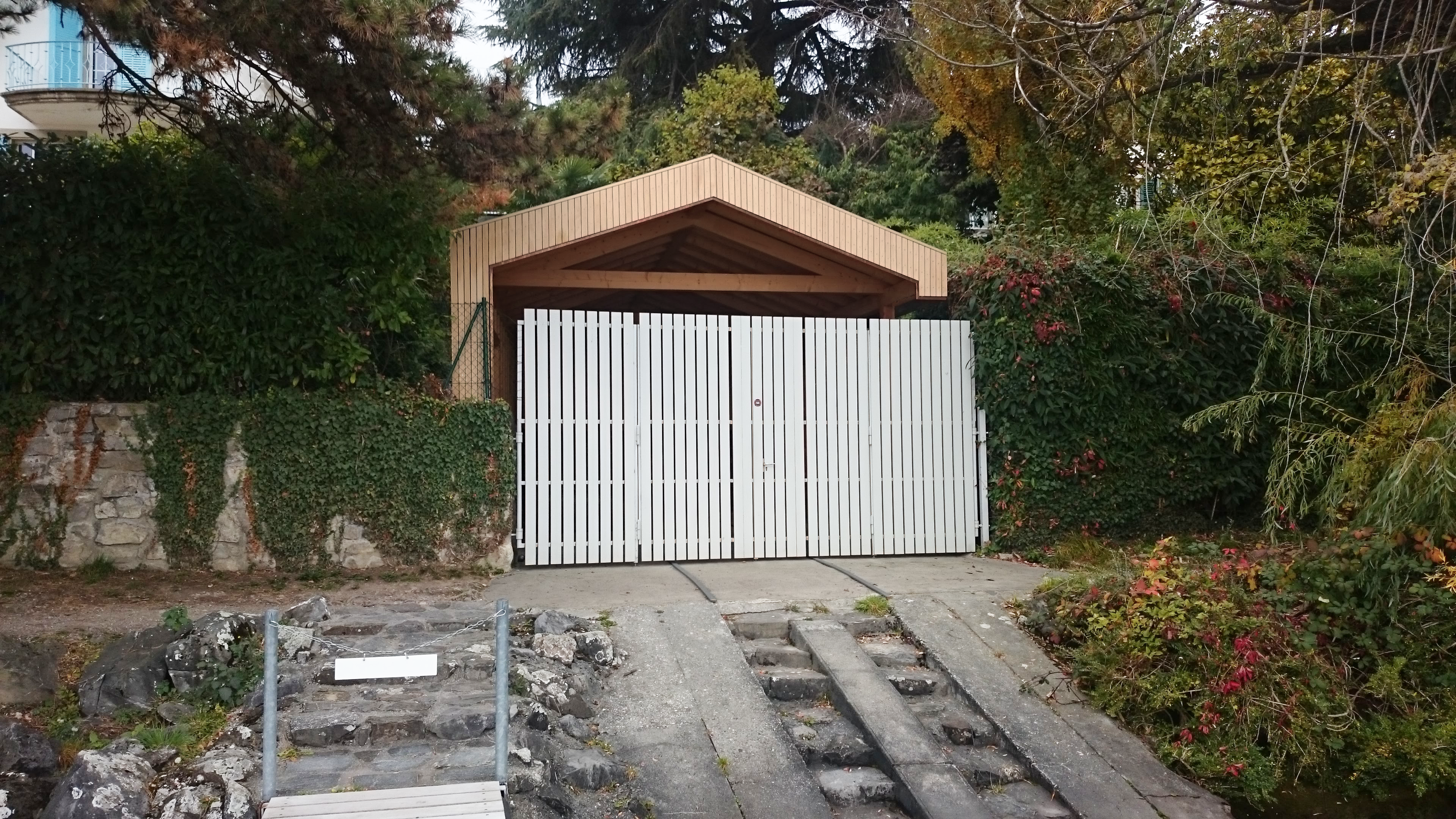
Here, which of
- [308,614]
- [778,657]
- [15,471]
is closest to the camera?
A: [308,614]

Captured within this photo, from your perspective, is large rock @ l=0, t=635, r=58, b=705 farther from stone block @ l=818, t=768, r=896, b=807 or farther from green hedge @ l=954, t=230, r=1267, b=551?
green hedge @ l=954, t=230, r=1267, b=551

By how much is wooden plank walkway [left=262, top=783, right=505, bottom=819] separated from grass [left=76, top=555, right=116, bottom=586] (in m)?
4.42

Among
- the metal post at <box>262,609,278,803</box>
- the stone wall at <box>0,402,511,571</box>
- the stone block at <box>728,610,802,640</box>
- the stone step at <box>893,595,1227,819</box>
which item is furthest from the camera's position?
the stone wall at <box>0,402,511,571</box>

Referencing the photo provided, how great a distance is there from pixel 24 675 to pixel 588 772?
3434 mm

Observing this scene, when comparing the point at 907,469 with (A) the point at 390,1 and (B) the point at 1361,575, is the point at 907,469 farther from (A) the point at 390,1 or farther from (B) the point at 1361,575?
(A) the point at 390,1

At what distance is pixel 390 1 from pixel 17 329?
4.04 meters

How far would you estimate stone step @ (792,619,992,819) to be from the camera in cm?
527

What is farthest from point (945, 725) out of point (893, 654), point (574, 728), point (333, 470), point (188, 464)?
point (188, 464)

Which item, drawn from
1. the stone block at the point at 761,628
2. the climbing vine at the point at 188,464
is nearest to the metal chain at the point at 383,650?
the stone block at the point at 761,628

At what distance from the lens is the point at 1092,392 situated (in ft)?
31.4

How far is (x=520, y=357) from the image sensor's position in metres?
9.04

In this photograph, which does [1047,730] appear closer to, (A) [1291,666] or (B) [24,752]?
(A) [1291,666]

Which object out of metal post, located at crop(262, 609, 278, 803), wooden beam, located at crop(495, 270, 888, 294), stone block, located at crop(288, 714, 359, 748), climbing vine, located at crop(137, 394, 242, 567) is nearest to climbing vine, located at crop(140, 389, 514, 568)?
climbing vine, located at crop(137, 394, 242, 567)

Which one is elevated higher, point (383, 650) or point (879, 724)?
point (383, 650)
